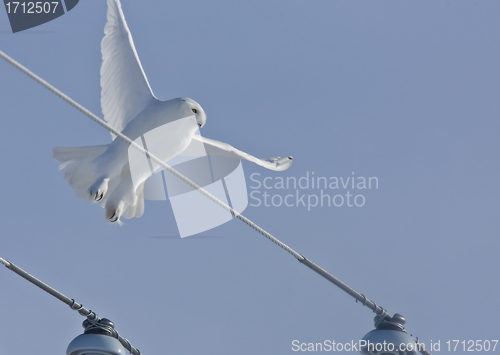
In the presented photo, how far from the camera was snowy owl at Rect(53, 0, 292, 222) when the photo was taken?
39.3 ft

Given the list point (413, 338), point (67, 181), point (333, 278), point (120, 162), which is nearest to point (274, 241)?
point (333, 278)

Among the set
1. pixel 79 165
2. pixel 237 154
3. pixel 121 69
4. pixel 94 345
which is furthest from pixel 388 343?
pixel 121 69

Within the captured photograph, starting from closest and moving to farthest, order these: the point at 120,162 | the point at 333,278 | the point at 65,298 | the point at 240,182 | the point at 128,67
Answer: the point at 65,298, the point at 333,278, the point at 120,162, the point at 128,67, the point at 240,182

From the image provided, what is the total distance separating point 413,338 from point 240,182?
5.72 m

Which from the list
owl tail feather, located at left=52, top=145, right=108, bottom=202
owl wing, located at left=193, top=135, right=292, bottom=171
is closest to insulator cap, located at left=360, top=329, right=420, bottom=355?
owl tail feather, located at left=52, top=145, right=108, bottom=202

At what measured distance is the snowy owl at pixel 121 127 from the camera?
1198 cm

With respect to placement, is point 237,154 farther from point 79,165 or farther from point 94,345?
point 94,345

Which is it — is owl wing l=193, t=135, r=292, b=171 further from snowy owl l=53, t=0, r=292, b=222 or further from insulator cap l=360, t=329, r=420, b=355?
insulator cap l=360, t=329, r=420, b=355

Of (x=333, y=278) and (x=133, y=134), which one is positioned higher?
(x=133, y=134)

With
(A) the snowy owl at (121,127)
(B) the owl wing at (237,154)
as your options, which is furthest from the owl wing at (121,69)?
(B) the owl wing at (237,154)

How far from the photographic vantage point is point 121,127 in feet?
44.4

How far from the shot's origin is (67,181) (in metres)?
12.4

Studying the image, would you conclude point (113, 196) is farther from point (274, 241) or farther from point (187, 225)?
point (274, 241)

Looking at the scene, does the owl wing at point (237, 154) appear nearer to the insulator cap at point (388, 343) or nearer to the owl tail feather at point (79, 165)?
the owl tail feather at point (79, 165)
